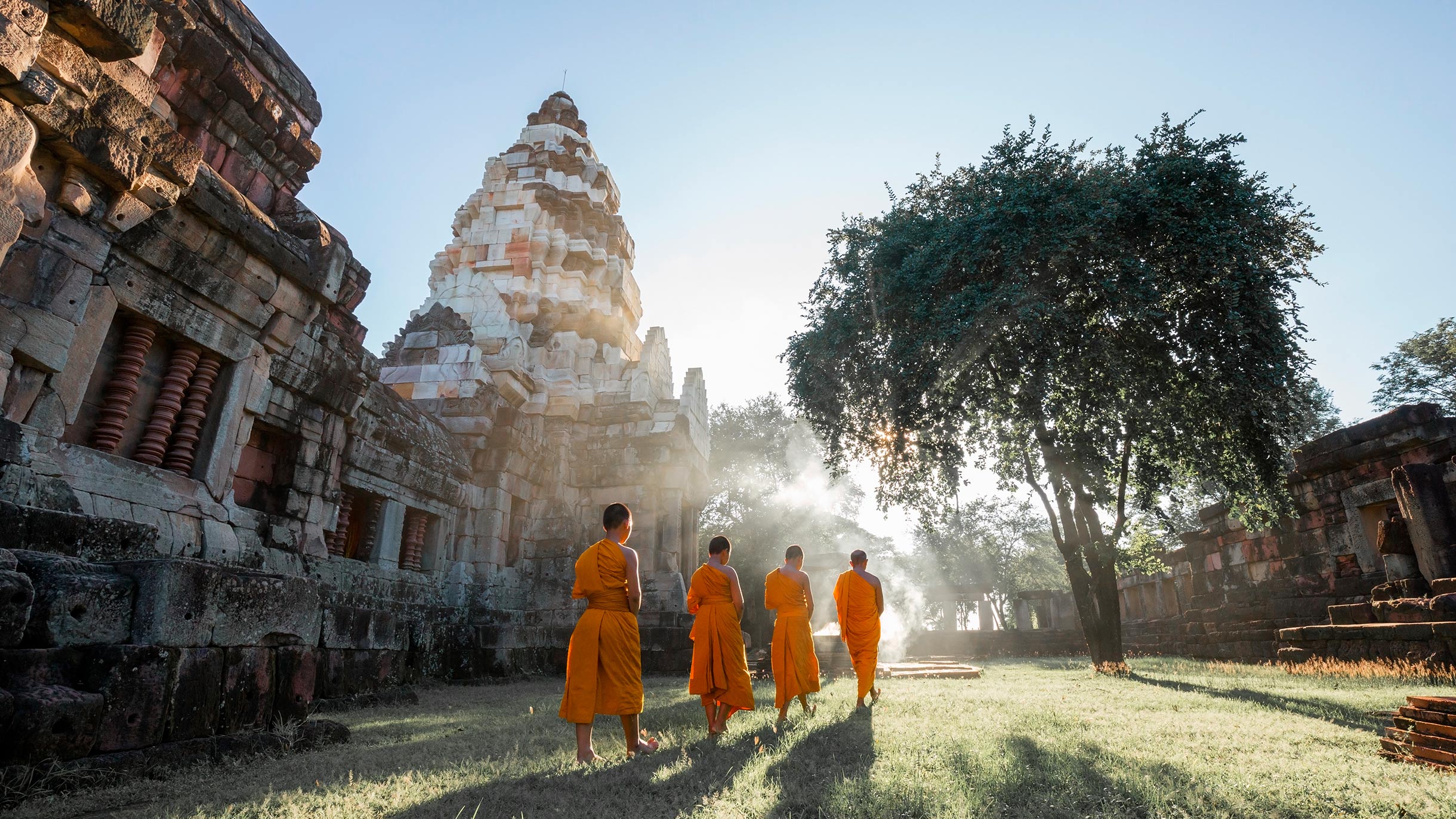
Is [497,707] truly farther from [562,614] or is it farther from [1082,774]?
[1082,774]

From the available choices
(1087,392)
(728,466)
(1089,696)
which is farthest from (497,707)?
(728,466)

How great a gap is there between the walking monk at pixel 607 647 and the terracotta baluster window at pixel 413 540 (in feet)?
17.7

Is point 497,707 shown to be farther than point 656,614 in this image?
No

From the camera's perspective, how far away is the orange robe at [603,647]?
14.5ft

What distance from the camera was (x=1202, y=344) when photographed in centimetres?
1109

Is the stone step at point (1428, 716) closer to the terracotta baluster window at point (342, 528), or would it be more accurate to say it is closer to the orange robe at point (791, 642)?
the orange robe at point (791, 642)

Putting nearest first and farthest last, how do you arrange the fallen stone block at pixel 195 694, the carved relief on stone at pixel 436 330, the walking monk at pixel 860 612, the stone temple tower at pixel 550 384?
the fallen stone block at pixel 195 694, the walking monk at pixel 860 612, the stone temple tower at pixel 550 384, the carved relief on stone at pixel 436 330

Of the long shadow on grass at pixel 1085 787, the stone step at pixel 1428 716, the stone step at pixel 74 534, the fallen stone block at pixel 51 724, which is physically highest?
the stone step at pixel 74 534

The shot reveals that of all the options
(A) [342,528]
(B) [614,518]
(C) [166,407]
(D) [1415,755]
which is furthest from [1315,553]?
(C) [166,407]

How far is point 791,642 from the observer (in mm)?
6426

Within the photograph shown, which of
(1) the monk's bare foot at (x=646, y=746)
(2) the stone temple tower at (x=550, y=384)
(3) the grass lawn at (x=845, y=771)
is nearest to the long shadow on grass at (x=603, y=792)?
(3) the grass lawn at (x=845, y=771)

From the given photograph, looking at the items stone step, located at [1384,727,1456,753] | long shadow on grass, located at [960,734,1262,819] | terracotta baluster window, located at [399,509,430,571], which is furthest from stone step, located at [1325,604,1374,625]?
terracotta baluster window, located at [399,509,430,571]

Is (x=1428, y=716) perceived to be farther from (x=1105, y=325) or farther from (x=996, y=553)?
(x=996, y=553)

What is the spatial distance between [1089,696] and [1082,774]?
187 inches
